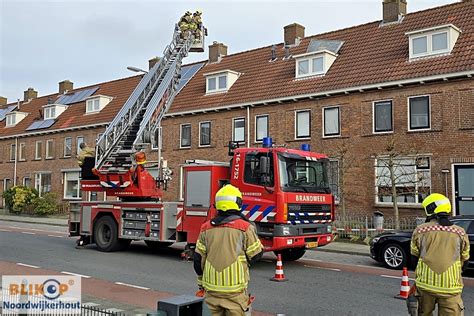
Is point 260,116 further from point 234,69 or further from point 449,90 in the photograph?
point 449,90

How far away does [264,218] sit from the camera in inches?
428

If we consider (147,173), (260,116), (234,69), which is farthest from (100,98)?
(147,173)

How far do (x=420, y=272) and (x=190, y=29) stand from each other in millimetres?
12434

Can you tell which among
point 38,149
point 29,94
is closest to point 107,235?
point 38,149

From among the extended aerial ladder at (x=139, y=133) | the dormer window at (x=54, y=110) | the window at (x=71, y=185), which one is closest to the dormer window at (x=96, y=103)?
the dormer window at (x=54, y=110)

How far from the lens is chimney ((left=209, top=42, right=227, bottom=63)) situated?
30906 mm

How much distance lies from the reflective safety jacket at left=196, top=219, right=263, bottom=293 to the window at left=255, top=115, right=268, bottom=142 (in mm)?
19711

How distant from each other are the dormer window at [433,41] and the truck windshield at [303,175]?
10225 millimetres

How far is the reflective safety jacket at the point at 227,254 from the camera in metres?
4.39

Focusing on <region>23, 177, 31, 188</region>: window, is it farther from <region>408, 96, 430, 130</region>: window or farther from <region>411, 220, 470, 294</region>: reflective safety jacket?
<region>411, 220, 470, 294</region>: reflective safety jacket

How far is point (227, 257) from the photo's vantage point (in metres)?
4.43

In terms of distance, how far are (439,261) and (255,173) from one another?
256 inches

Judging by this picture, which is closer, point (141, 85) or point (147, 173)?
point (147, 173)

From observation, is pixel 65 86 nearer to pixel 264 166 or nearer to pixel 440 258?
pixel 264 166
